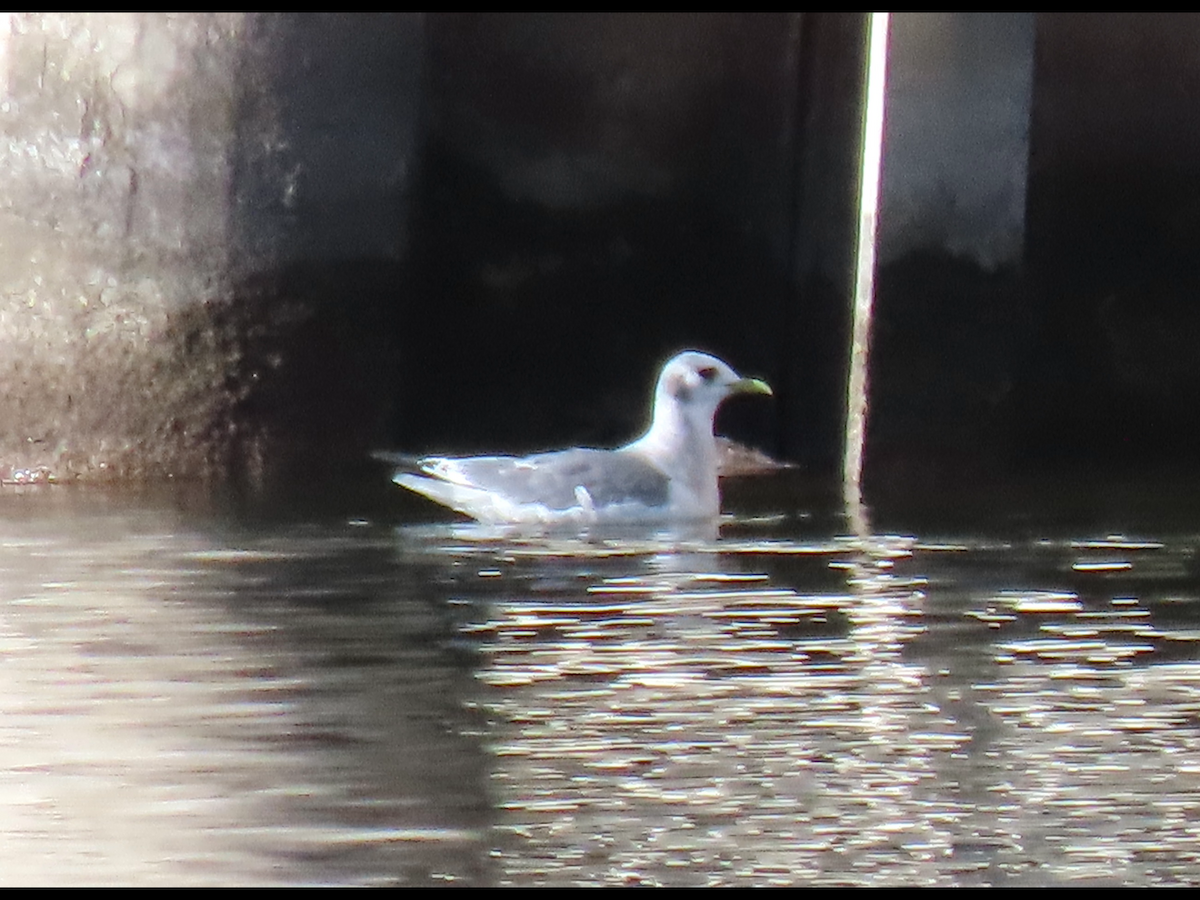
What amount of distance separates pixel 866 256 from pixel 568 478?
2753 mm

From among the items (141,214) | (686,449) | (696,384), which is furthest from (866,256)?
(141,214)

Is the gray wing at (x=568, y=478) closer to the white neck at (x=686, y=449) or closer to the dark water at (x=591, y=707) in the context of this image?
the white neck at (x=686, y=449)

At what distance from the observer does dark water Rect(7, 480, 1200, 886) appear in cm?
504

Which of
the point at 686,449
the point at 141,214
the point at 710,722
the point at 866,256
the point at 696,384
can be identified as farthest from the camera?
the point at 866,256

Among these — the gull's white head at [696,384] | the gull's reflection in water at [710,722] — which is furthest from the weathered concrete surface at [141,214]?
the gull's reflection in water at [710,722]

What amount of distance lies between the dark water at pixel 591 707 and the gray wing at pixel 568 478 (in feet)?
0.83

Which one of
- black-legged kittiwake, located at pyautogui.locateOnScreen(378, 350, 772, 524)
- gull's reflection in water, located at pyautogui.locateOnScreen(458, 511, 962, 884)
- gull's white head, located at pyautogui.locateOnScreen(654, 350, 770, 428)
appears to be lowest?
gull's reflection in water, located at pyautogui.locateOnScreen(458, 511, 962, 884)

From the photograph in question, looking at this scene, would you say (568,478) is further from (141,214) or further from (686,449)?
(141,214)

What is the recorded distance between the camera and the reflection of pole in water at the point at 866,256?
38.7 feet

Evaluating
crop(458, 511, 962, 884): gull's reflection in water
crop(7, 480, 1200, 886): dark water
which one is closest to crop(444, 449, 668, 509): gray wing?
crop(7, 480, 1200, 886): dark water

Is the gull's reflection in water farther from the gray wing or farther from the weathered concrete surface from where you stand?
the weathered concrete surface

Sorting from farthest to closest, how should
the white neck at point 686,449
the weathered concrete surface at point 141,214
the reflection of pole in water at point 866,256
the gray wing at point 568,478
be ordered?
the reflection of pole in water at point 866,256, the weathered concrete surface at point 141,214, the white neck at point 686,449, the gray wing at point 568,478

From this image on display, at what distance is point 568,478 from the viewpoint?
377 inches

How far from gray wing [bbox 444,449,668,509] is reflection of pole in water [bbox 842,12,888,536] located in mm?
2186
